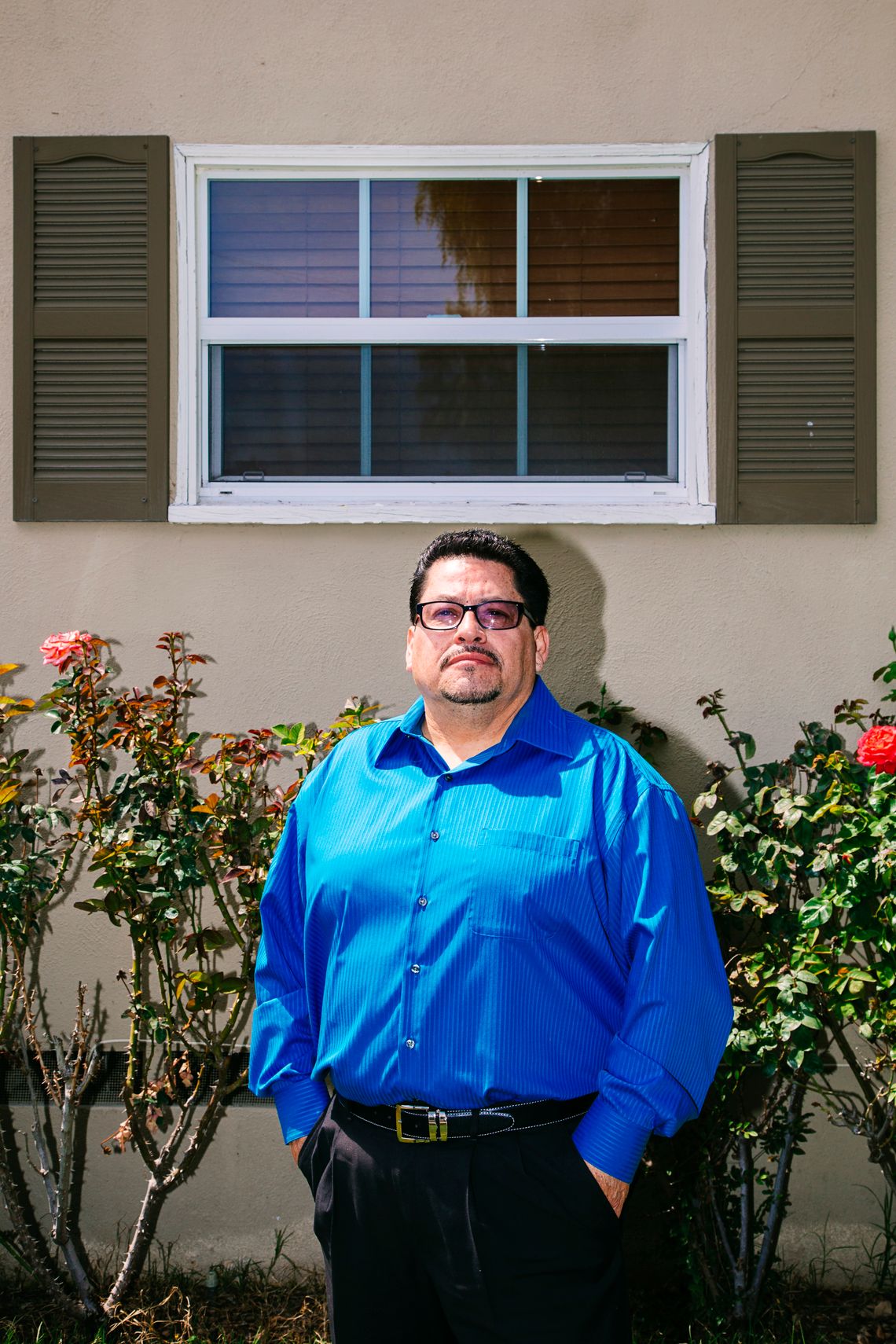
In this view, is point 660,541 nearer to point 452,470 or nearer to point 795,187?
point 452,470

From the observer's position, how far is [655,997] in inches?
77.3

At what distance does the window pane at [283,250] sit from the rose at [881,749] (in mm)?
2071

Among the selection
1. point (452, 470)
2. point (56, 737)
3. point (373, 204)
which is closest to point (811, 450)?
point (452, 470)

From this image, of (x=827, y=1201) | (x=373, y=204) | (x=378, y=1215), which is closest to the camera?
(x=378, y=1215)

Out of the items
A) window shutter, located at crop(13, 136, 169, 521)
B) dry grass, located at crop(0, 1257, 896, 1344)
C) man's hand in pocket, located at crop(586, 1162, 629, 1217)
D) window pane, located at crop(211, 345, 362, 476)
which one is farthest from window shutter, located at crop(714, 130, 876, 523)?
dry grass, located at crop(0, 1257, 896, 1344)

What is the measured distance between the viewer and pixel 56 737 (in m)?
3.45

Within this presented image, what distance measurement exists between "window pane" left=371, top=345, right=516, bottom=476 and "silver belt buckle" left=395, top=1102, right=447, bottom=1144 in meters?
2.13

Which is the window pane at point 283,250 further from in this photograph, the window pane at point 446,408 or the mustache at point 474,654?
the mustache at point 474,654

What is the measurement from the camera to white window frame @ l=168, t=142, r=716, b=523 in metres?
3.42

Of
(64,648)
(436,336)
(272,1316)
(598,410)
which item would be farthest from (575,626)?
(272,1316)

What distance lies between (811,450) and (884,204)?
0.78 meters

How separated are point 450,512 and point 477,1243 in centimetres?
210

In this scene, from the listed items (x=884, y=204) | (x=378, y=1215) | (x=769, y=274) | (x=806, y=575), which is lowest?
(x=378, y=1215)

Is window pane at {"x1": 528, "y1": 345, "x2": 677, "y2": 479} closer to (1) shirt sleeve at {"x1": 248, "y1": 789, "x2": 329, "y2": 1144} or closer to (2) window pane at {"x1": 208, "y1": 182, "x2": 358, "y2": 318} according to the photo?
(2) window pane at {"x1": 208, "y1": 182, "x2": 358, "y2": 318}
